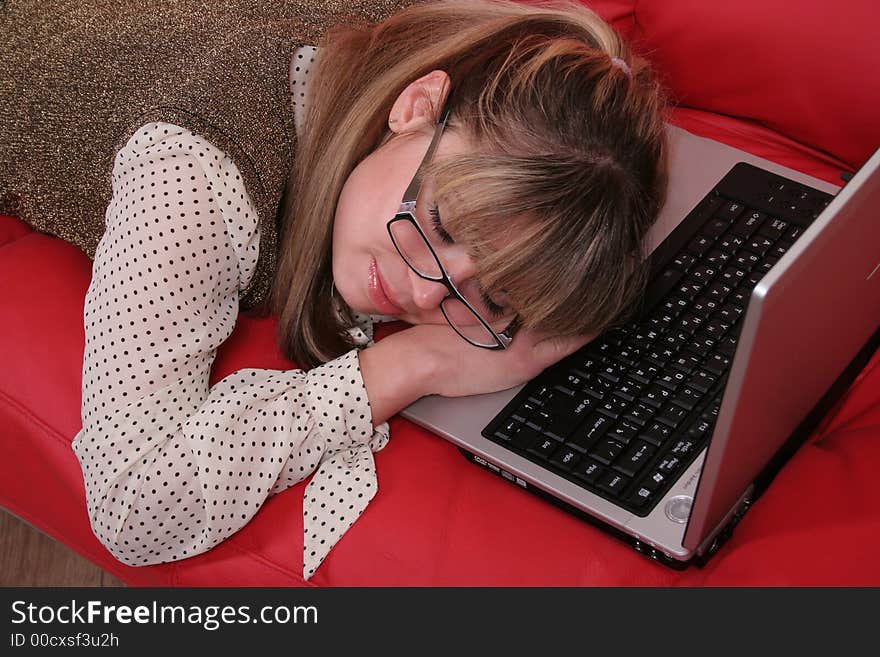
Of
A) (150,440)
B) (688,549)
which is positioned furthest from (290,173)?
(688,549)

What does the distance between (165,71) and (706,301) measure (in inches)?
25.9

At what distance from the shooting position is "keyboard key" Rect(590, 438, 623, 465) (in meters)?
0.93

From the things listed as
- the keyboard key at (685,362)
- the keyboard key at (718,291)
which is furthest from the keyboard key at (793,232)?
the keyboard key at (685,362)

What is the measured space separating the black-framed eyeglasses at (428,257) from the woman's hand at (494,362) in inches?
0.5

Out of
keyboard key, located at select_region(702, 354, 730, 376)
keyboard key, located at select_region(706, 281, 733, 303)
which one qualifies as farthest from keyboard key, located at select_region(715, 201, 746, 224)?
keyboard key, located at select_region(702, 354, 730, 376)

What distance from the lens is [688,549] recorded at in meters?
0.86

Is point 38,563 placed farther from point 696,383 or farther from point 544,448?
point 696,383

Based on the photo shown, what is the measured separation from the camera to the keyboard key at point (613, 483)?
0.91 metres

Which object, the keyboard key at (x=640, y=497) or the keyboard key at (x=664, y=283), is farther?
the keyboard key at (x=664, y=283)

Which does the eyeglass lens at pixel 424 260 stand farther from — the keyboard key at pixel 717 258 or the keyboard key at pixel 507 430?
the keyboard key at pixel 717 258

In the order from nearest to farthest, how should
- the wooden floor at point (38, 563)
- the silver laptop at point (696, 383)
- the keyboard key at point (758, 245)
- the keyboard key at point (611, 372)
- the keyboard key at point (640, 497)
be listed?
the silver laptop at point (696, 383) → the keyboard key at point (640, 497) → the keyboard key at point (611, 372) → the keyboard key at point (758, 245) → the wooden floor at point (38, 563)

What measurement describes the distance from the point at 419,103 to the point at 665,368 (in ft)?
1.20

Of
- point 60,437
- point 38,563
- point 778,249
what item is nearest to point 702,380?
point 778,249
